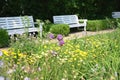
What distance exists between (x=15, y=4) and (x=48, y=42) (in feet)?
27.2

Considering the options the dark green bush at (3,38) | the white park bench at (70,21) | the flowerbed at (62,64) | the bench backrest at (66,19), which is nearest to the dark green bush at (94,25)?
the white park bench at (70,21)

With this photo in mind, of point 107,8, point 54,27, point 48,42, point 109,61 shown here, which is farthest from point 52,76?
point 107,8

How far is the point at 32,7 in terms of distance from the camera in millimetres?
14672

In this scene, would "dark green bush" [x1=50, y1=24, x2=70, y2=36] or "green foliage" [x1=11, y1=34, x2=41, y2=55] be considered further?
"dark green bush" [x1=50, y1=24, x2=70, y2=36]

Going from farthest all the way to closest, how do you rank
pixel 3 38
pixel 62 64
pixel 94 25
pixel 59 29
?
pixel 94 25, pixel 59 29, pixel 3 38, pixel 62 64

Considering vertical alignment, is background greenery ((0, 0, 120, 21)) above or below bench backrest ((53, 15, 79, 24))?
above

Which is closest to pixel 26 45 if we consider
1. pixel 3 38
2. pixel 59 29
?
pixel 3 38

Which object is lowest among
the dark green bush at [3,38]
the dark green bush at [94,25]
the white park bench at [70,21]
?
the dark green bush at [94,25]

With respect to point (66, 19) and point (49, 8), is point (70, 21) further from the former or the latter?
point (49, 8)

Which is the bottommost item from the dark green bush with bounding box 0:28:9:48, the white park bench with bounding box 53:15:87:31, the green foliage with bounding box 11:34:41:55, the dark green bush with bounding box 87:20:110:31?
the dark green bush with bounding box 87:20:110:31

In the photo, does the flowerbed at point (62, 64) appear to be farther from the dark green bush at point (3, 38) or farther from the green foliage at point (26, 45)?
the dark green bush at point (3, 38)

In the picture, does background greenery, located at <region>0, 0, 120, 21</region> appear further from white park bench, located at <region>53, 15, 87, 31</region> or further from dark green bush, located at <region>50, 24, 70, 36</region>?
dark green bush, located at <region>50, 24, 70, 36</region>

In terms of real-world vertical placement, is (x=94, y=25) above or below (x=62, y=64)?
below

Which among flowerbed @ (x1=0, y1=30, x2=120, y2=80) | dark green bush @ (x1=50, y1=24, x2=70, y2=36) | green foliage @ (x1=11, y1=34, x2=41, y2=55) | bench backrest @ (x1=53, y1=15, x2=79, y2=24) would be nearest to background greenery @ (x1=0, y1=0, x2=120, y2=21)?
bench backrest @ (x1=53, y1=15, x2=79, y2=24)
